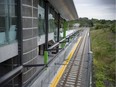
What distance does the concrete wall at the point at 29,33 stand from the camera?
12633mm

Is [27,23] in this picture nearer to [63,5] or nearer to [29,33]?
[29,33]

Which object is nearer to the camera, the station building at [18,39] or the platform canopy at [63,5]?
the station building at [18,39]

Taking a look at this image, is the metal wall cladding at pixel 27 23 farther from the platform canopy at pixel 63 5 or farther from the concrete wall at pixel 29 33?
the platform canopy at pixel 63 5

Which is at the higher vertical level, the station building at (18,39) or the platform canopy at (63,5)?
the platform canopy at (63,5)

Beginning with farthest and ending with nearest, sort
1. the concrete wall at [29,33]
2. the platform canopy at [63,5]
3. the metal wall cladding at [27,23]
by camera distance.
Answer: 1. the platform canopy at [63,5]
2. the concrete wall at [29,33]
3. the metal wall cladding at [27,23]

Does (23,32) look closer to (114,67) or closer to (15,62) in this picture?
(15,62)

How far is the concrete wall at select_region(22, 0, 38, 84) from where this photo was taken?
497 inches

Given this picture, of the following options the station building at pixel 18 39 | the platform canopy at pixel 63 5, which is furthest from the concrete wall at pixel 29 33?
the platform canopy at pixel 63 5

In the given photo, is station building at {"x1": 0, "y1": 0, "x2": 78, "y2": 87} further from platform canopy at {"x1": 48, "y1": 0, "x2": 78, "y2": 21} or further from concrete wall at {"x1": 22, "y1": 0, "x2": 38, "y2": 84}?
platform canopy at {"x1": 48, "y1": 0, "x2": 78, "y2": 21}

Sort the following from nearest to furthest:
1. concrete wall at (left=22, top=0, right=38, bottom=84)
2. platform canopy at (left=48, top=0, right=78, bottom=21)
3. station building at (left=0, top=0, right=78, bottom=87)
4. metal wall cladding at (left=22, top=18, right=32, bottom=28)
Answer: station building at (left=0, top=0, right=78, bottom=87)
metal wall cladding at (left=22, top=18, right=32, bottom=28)
concrete wall at (left=22, top=0, right=38, bottom=84)
platform canopy at (left=48, top=0, right=78, bottom=21)

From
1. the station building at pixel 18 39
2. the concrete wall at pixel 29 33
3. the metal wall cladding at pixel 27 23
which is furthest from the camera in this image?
the concrete wall at pixel 29 33

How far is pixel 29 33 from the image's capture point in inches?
527

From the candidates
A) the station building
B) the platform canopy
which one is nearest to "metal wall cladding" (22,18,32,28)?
the station building

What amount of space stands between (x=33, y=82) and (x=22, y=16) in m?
3.76
